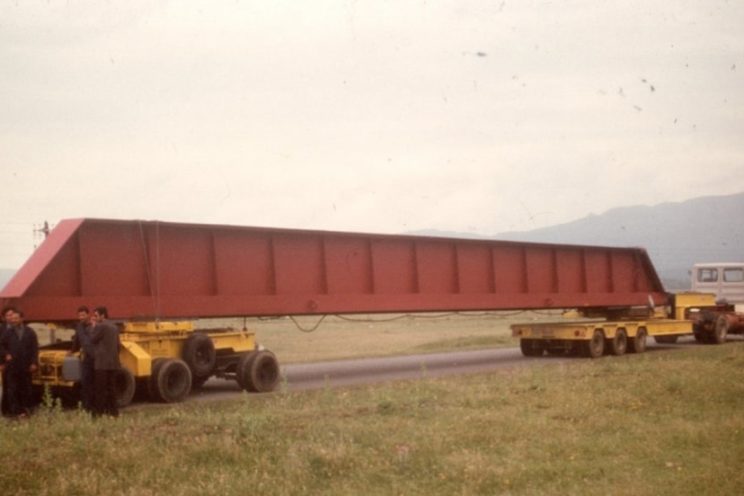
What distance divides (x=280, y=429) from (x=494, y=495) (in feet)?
12.9

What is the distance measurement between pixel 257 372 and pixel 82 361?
4.58 metres

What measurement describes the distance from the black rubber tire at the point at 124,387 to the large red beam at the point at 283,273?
1.44 m

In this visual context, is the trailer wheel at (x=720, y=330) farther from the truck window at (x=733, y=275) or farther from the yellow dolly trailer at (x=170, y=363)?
the yellow dolly trailer at (x=170, y=363)

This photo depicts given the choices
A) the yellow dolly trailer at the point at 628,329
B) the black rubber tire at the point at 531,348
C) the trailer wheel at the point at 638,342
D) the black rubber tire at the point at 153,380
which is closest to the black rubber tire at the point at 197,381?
the black rubber tire at the point at 153,380

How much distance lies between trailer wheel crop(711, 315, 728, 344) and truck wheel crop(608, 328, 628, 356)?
19.3 ft

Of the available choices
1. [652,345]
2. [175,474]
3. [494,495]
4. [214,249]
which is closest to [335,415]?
[175,474]

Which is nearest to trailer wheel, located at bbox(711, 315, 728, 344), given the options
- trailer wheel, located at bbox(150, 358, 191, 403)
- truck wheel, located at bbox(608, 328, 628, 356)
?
truck wheel, located at bbox(608, 328, 628, 356)

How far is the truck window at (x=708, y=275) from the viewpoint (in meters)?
35.0

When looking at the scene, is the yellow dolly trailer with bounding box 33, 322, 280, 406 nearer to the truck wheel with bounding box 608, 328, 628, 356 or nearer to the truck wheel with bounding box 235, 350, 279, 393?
the truck wheel with bounding box 235, 350, 279, 393

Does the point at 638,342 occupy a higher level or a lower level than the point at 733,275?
lower

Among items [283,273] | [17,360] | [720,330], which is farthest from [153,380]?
[720,330]

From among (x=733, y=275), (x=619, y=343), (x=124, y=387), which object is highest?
(x=733, y=275)

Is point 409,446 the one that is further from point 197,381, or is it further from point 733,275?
point 733,275

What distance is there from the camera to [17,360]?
14.3 meters
